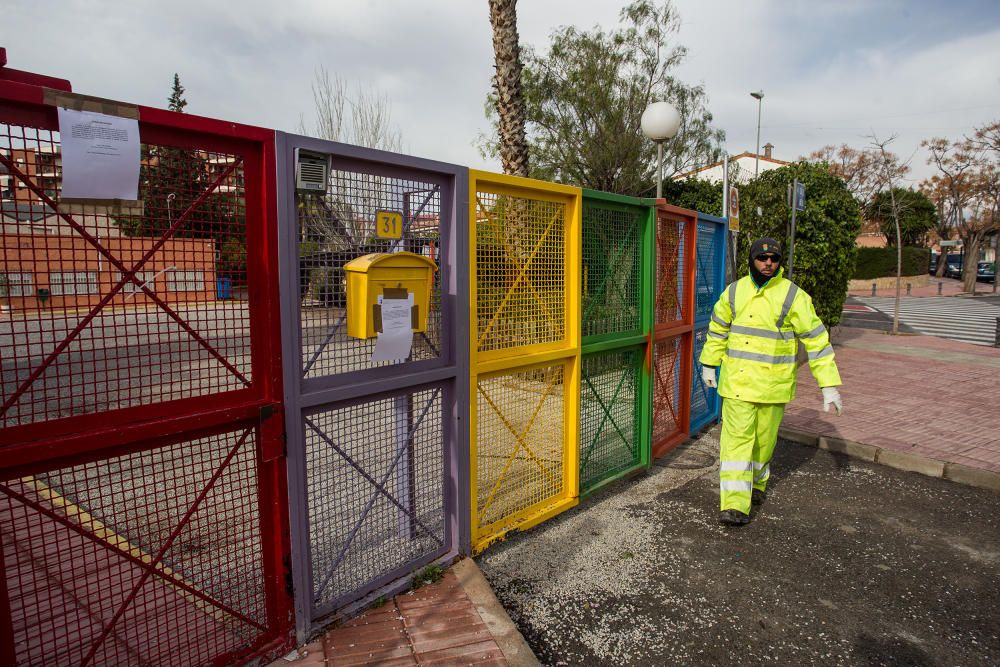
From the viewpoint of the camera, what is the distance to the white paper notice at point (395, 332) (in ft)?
9.27

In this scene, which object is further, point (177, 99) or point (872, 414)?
point (177, 99)

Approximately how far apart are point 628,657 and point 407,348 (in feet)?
5.96

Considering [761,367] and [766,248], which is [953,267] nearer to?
[766,248]

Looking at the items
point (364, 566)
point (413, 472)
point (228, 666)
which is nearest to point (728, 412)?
point (413, 472)

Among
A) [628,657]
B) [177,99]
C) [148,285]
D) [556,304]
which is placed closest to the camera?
[148,285]

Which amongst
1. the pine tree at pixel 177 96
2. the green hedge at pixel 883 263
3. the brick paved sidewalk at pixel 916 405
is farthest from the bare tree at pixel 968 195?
the pine tree at pixel 177 96

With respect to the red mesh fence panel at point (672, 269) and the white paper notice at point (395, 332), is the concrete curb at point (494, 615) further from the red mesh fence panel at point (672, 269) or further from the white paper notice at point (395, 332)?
the red mesh fence panel at point (672, 269)

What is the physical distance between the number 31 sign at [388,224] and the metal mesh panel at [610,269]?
1781 millimetres

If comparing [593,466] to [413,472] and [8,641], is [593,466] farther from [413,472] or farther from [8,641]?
[8,641]

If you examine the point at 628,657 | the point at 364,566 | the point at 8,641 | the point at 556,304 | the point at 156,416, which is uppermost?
the point at 556,304

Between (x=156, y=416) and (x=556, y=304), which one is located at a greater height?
(x=556, y=304)

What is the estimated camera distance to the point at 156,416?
223 centimetres

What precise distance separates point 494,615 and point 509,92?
8.23m

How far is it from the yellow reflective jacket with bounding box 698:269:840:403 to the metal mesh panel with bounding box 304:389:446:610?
2210 mm
